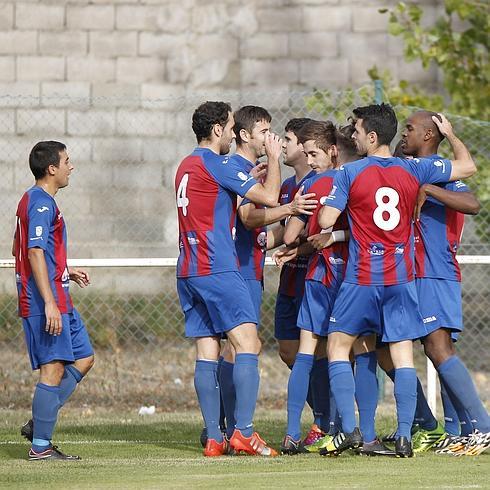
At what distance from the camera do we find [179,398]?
1139 centimetres

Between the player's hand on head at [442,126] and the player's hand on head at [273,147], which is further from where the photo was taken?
the player's hand on head at [442,126]

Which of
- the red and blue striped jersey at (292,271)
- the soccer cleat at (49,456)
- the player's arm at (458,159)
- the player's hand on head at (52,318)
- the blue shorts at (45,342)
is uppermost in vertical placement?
the player's arm at (458,159)

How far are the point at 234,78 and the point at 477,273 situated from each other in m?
3.28

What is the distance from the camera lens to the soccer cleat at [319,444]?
7945mm

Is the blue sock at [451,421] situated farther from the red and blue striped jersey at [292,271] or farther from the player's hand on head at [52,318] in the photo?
the player's hand on head at [52,318]

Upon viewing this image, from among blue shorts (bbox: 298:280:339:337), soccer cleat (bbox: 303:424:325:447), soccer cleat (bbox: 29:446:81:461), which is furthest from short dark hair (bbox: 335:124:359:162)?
soccer cleat (bbox: 29:446:81:461)

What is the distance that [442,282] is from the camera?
8.18 m

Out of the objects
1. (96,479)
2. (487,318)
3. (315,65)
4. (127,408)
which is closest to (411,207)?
(96,479)

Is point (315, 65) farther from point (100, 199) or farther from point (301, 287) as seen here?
Result: point (301, 287)

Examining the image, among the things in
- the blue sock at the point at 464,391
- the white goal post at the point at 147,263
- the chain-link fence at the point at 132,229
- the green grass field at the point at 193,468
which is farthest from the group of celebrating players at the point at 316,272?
the chain-link fence at the point at 132,229

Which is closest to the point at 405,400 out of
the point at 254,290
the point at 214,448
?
the point at 214,448

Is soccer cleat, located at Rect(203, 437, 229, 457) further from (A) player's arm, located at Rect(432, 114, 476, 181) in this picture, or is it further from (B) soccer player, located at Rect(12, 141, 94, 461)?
(A) player's arm, located at Rect(432, 114, 476, 181)

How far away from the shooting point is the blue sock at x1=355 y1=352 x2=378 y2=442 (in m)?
7.85

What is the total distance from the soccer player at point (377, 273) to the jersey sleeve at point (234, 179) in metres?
0.46
